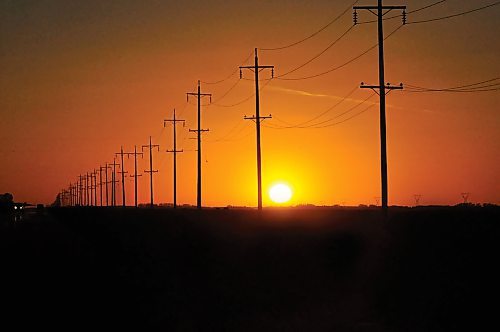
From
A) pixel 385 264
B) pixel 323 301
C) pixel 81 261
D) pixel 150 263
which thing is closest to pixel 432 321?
pixel 323 301

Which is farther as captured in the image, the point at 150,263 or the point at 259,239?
the point at 259,239

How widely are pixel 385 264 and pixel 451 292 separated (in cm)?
810

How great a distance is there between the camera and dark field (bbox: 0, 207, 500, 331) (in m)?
19.3

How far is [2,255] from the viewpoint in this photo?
4084 centimetres

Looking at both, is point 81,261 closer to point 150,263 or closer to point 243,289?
point 150,263

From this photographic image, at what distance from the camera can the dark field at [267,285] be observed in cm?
1930

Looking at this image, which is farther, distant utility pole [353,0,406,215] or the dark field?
distant utility pole [353,0,406,215]

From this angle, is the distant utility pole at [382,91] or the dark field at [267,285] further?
the distant utility pole at [382,91]

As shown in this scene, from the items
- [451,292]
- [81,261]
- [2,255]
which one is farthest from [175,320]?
[2,255]

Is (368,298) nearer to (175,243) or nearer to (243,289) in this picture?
(243,289)

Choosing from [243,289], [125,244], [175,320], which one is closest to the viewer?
[175,320]

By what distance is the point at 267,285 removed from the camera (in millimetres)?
26266

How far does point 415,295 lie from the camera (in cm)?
2384

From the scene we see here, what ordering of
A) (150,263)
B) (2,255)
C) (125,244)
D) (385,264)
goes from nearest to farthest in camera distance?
(385,264) → (150,263) → (2,255) → (125,244)
